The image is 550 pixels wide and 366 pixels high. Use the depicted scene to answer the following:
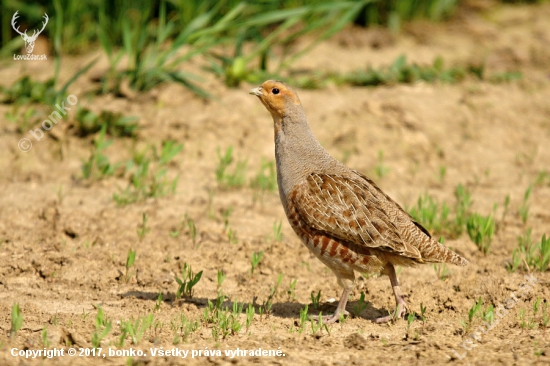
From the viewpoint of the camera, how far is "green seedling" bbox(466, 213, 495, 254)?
531 centimetres

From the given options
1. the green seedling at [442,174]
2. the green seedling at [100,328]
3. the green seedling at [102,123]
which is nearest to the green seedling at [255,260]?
the green seedling at [100,328]

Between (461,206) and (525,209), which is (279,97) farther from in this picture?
(525,209)

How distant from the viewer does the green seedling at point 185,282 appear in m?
4.45

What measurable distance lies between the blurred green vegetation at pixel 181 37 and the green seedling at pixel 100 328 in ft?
11.1

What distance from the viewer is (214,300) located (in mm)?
4617

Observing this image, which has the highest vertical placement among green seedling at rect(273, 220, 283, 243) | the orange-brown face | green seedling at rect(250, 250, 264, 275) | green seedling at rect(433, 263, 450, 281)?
the orange-brown face

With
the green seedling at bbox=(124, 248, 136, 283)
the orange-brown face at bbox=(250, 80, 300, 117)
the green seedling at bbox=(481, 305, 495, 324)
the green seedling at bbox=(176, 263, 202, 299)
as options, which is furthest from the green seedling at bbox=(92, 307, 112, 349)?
the green seedling at bbox=(481, 305, 495, 324)

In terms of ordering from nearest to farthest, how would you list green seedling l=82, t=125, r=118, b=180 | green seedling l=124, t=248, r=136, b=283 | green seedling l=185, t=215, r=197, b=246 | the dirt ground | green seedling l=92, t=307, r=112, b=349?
green seedling l=92, t=307, r=112, b=349 → the dirt ground → green seedling l=124, t=248, r=136, b=283 → green seedling l=185, t=215, r=197, b=246 → green seedling l=82, t=125, r=118, b=180

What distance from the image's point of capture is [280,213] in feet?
19.7

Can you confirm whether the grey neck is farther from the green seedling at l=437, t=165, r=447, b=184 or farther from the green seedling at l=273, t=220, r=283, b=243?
the green seedling at l=437, t=165, r=447, b=184

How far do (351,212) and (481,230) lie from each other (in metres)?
1.50

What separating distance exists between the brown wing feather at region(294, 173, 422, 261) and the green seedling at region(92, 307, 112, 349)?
1.31m

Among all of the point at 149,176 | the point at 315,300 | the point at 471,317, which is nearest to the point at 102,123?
the point at 149,176

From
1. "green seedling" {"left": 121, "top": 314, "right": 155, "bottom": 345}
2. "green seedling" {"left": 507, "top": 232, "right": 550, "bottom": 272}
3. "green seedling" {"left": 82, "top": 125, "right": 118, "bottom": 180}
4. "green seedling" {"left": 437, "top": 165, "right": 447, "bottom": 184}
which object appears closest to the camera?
"green seedling" {"left": 121, "top": 314, "right": 155, "bottom": 345}
